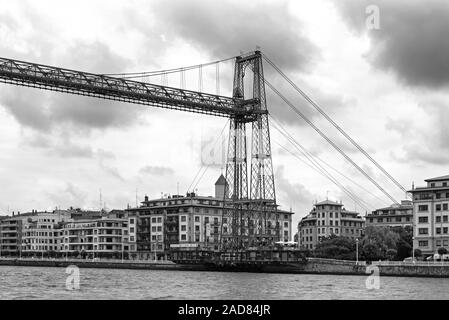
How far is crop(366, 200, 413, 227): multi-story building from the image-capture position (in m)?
172

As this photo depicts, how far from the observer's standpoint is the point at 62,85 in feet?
313

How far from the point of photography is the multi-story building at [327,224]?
6983 inches

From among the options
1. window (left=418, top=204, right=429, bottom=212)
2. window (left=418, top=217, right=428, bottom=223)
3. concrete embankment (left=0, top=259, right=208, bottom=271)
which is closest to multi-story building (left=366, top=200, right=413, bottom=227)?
window (left=418, top=217, right=428, bottom=223)

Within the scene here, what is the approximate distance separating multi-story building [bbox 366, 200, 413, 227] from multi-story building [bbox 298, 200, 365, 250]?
Result: 4109mm

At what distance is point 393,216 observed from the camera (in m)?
174

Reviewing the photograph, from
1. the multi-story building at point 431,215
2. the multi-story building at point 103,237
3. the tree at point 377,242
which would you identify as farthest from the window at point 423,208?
the multi-story building at point 103,237

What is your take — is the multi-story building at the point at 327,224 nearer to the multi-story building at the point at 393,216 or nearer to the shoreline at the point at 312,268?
the multi-story building at the point at 393,216

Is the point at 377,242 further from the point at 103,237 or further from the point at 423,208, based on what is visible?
the point at 103,237

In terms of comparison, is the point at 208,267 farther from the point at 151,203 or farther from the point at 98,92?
the point at 151,203

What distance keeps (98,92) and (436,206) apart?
52042mm

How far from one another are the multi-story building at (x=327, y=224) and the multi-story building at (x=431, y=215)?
56218 millimetres

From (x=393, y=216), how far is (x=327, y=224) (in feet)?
47.5

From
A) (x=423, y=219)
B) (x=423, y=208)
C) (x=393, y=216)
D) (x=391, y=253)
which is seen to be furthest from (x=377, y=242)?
(x=393, y=216)
